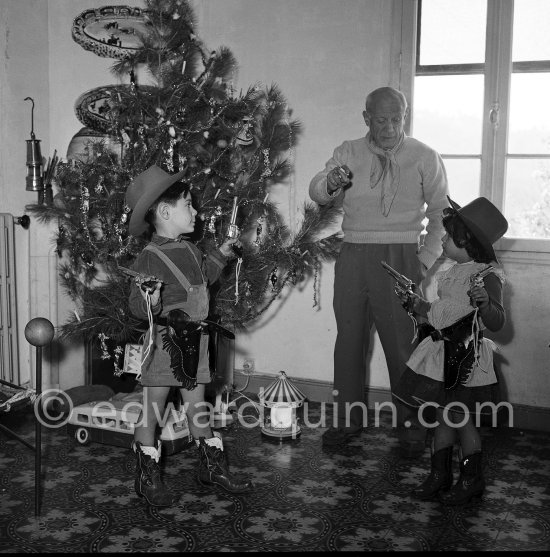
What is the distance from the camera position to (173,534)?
2439mm

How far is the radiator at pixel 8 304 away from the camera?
11.8ft

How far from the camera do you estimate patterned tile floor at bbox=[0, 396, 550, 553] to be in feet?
7.88

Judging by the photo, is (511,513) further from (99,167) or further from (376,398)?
(99,167)

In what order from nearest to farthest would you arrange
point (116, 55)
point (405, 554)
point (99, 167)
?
point (405, 554), point (99, 167), point (116, 55)

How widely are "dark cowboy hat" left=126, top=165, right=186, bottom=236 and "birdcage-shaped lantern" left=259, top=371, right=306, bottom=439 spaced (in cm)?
111

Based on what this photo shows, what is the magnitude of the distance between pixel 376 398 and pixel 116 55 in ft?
6.92

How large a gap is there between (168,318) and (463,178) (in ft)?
5.70

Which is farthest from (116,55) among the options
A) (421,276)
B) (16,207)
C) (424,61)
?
(421,276)

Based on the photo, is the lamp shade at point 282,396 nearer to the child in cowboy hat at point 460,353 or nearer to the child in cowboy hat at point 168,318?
the child in cowboy hat at point 168,318

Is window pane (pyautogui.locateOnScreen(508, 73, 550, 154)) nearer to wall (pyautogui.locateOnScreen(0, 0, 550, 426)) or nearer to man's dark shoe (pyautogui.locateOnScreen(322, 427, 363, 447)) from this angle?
wall (pyautogui.locateOnScreen(0, 0, 550, 426))

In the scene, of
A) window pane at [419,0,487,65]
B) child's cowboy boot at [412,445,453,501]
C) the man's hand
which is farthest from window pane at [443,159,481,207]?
child's cowboy boot at [412,445,453,501]

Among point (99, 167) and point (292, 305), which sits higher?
point (99, 167)

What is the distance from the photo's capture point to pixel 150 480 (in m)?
2.67

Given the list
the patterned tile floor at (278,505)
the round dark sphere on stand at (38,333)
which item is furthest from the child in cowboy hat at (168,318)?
the round dark sphere on stand at (38,333)
